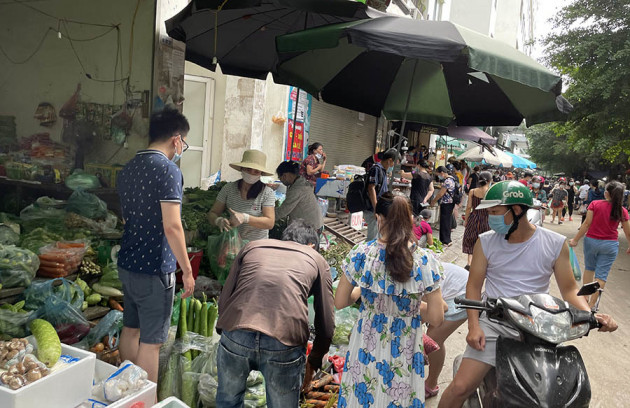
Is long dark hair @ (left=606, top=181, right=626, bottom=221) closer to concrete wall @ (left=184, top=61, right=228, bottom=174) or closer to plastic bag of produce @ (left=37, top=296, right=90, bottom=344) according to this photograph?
plastic bag of produce @ (left=37, top=296, right=90, bottom=344)

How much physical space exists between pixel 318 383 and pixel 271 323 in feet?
4.72

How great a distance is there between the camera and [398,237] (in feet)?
8.61

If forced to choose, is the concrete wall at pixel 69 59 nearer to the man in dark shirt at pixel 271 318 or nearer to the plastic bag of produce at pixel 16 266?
the plastic bag of produce at pixel 16 266

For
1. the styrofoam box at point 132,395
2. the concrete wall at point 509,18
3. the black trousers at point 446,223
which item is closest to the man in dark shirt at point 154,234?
the styrofoam box at point 132,395

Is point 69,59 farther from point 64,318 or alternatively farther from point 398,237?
point 398,237

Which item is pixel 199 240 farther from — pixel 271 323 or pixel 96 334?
pixel 271 323

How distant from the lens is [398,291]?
104 inches

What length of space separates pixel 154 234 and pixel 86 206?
274 centimetres

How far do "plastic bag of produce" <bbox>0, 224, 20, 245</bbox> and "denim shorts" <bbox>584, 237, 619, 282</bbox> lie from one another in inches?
300

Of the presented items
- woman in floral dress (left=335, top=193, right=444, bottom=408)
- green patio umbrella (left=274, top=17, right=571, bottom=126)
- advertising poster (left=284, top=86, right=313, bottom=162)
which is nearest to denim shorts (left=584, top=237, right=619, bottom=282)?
green patio umbrella (left=274, top=17, right=571, bottom=126)

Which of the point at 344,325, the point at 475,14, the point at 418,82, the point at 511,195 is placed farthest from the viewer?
the point at 475,14

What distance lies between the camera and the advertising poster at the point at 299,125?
429 inches

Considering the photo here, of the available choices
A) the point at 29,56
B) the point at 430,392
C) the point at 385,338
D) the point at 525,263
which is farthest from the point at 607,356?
the point at 29,56

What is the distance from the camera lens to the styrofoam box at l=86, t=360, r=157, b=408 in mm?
2498
